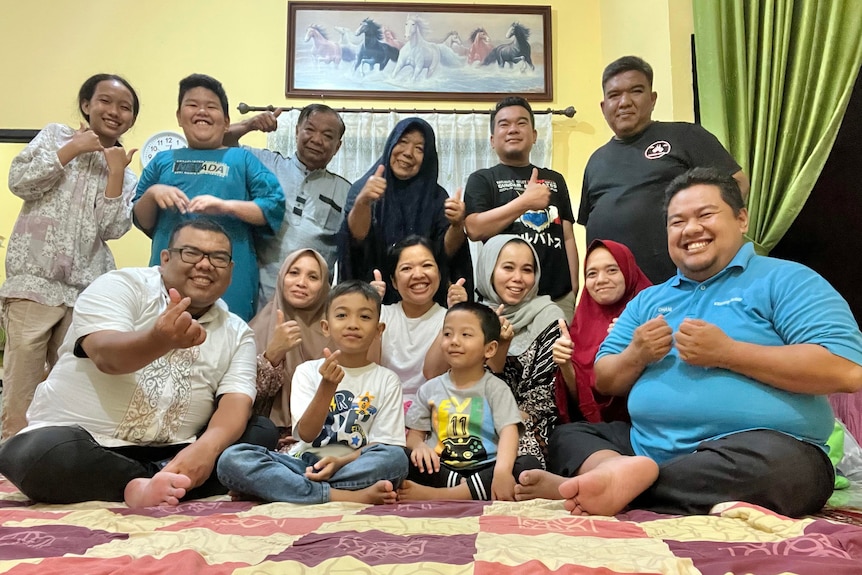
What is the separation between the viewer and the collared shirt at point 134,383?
156 centimetres

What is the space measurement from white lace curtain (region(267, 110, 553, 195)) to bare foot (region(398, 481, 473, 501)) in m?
2.53

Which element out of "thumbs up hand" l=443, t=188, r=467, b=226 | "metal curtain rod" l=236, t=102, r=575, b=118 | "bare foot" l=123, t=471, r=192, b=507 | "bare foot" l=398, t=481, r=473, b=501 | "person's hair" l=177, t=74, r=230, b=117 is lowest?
"bare foot" l=398, t=481, r=473, b=501

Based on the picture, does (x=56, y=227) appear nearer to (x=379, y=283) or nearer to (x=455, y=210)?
(x=379, y=283)

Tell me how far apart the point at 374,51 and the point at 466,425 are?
9.84ft

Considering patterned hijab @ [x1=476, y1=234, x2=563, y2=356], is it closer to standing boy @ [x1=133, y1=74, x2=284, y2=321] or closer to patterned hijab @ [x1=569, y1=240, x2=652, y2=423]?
patterned hijab @ [x1=569, y1=240, x2=652, y2=423]

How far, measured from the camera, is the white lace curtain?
3875mm

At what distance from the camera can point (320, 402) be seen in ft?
5.10

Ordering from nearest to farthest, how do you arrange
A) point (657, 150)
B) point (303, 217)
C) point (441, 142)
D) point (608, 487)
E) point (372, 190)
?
point (608, 487)
point (372, 190)
point (657, 150)
point (303, 217)
point (441, 142)

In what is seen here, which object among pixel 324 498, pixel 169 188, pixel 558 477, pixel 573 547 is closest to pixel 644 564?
pixel 573 547

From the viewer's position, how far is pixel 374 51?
403 centimetres

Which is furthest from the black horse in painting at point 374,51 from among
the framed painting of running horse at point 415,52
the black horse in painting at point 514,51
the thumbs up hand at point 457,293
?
the thumbs up hand at point 457,293

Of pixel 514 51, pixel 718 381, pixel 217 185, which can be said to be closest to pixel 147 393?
pixel 217 185

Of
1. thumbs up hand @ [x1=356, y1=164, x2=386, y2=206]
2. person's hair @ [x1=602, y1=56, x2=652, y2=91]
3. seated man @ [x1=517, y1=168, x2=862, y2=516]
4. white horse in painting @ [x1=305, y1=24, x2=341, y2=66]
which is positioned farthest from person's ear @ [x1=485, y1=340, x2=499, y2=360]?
white horse in painting @ [x1=305, y1=24, x2=341, y2=66]

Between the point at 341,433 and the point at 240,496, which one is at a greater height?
the point at 341,433
